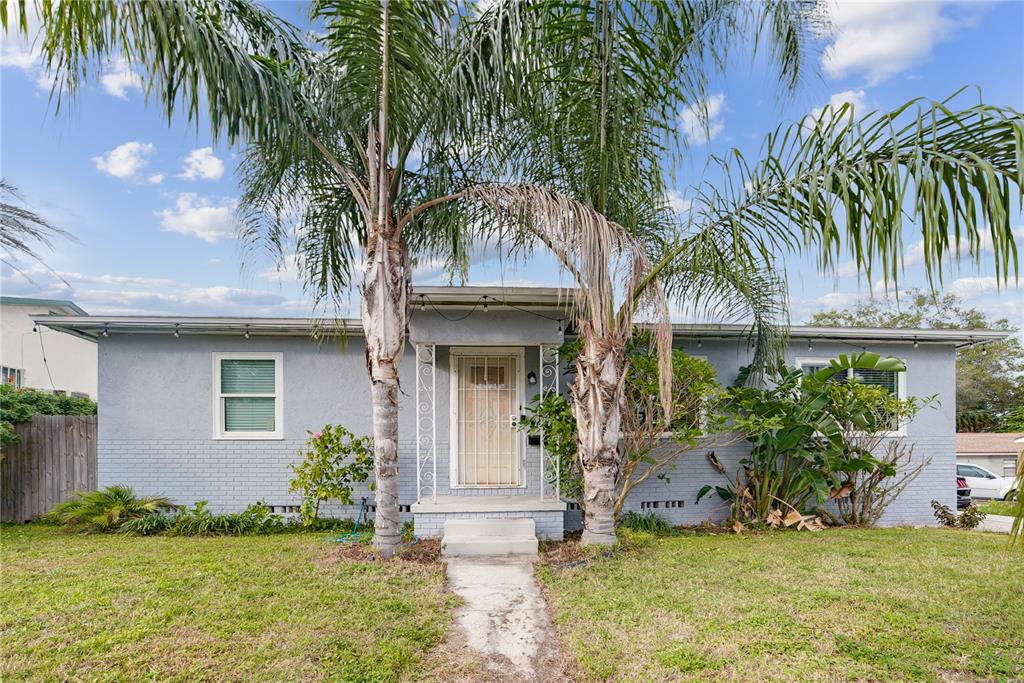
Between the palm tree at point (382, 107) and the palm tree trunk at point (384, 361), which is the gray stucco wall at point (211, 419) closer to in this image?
the palm tree trunk at point (384, 361)

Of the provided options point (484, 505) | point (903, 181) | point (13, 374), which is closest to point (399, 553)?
point (484, 505)

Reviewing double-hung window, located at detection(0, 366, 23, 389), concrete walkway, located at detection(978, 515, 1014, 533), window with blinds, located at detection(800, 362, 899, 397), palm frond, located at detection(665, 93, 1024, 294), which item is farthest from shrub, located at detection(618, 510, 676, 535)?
double-hung window, located at detection(0, 366, 23, 389)

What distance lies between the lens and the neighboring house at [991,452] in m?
20.4

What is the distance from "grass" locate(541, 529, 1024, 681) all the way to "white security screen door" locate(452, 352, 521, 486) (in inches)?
108

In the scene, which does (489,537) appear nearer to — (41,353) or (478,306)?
(478,306)

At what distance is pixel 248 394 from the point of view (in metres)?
9.50

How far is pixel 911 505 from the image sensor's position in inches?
413

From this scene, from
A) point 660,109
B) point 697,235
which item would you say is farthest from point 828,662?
point 660,109

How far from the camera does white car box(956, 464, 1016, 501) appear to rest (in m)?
17.1

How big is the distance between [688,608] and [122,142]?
12.2 m

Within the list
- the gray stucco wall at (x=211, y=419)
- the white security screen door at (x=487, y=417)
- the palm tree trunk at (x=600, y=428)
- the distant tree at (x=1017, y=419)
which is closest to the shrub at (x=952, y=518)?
the distant tree at (x=1017, y=419)

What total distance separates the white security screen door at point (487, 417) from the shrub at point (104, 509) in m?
5.08

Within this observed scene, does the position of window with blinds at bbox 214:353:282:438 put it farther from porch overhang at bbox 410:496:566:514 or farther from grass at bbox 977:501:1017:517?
grass at bbox 977:501:1017:517

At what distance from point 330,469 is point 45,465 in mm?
5371
